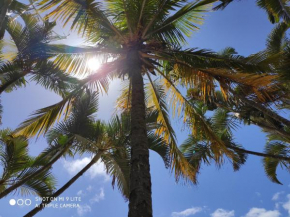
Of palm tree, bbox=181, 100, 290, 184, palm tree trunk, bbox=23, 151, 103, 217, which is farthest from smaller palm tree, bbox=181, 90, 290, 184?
palm tree trunk, bbox=23, 151, 103, 217

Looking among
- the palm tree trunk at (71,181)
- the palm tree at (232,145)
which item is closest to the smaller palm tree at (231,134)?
the palm tree at (232,145)

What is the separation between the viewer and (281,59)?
23.5 ft

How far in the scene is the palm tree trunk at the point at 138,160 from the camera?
14.1 feet

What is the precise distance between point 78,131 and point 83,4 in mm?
3180

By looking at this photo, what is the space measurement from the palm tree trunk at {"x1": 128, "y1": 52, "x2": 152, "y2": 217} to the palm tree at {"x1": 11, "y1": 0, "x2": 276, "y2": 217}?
0.03m

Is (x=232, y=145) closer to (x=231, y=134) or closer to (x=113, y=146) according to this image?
(x=231, y=134)

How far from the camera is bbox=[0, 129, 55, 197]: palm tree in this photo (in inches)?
293

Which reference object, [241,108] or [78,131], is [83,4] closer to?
[78,131]

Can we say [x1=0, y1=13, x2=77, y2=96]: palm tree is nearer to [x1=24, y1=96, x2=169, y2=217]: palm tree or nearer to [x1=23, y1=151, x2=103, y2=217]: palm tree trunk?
[x1=24, y1=96, x2=169, y2=217]: palm tree

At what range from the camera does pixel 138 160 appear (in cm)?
506

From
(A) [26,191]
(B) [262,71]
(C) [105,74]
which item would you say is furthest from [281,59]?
(A) [26,191]

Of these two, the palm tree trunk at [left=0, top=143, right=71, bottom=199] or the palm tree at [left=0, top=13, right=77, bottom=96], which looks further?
the palm tree at [left=0, top=13, right=77, bottom=96]

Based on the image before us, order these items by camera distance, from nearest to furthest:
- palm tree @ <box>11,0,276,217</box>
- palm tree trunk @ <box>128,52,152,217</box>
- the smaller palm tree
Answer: palm tree trunk @ <box>128,52,152,217</box>
palm tree @ <box>11,0,276,217</box>
the smaller palm tree

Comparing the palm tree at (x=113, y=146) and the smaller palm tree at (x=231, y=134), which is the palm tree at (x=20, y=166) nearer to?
the palm tree at (x=113, y=146)
